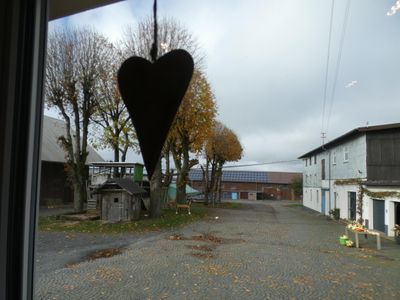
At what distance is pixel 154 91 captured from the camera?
822 millimetres

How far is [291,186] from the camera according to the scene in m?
33.7

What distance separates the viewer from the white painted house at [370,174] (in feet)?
36.2

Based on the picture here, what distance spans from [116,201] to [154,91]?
1094 cm

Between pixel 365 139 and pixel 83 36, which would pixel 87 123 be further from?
pixel 365 139

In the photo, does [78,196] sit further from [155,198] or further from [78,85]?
[78,85]

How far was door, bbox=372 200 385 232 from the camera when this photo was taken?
11211 millimetres

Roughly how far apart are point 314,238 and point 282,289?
5.40 meters

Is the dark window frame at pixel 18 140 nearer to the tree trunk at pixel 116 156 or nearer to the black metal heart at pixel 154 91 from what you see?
the black metal heart at pixel 154 91

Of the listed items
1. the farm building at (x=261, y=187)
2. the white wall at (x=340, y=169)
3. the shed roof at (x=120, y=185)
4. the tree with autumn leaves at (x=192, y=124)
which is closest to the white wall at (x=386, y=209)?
the white wall at (x=340, y=169)

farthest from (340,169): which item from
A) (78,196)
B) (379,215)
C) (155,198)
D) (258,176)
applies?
(258,176)

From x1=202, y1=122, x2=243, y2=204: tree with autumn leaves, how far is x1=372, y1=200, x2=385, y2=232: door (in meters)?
5.50

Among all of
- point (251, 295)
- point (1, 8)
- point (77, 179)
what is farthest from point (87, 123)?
point (1, 8)

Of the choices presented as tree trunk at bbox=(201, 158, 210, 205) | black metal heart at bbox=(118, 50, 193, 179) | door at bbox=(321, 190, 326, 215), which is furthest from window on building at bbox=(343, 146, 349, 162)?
black metal heart at bbox=(118, 50, 193, 179)

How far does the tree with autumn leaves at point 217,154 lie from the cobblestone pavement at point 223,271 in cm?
748
